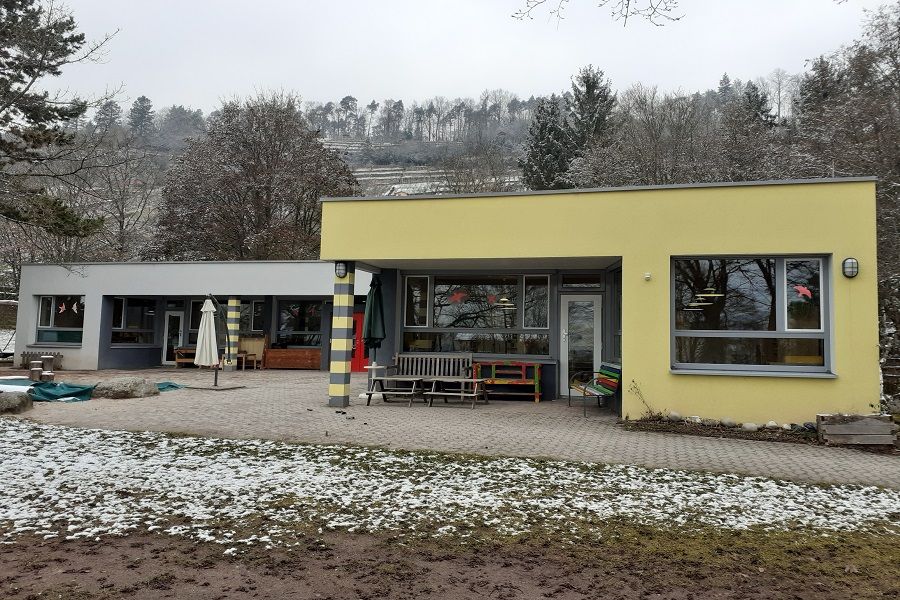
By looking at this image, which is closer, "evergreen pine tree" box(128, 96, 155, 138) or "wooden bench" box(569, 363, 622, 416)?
"wooden bench" box(569, 363, 622, 416)

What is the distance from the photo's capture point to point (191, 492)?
18.6 feet

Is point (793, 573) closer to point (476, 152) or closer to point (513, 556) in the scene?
point (513, 556)

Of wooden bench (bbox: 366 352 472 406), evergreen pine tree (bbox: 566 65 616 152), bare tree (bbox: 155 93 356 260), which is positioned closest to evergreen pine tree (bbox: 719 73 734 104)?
evergreen pine tree (bbox: 566 65 616 152)

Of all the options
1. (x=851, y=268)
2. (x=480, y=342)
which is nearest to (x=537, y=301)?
(x=480, y=342)

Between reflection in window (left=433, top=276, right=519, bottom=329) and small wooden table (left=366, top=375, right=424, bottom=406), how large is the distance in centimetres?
146

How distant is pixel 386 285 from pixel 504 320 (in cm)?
254

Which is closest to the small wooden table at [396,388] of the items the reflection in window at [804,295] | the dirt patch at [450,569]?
the reflection in window at [804,295]

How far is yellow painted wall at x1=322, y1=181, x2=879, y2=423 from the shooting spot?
9359 mm

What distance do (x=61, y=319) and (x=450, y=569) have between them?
A: 23254 millimetres

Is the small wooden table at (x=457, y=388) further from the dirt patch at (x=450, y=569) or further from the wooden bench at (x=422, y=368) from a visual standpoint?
the dirt patch at (x=450, y=569)

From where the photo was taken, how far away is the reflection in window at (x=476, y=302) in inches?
523

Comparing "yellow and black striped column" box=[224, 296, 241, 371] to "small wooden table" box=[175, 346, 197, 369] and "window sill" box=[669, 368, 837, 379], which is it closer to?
"small wooden table" box=[175, 346, 197, 369]

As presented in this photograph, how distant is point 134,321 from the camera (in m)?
23.3

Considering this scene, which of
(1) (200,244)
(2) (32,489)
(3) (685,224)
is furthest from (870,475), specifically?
(1) (200,244)
